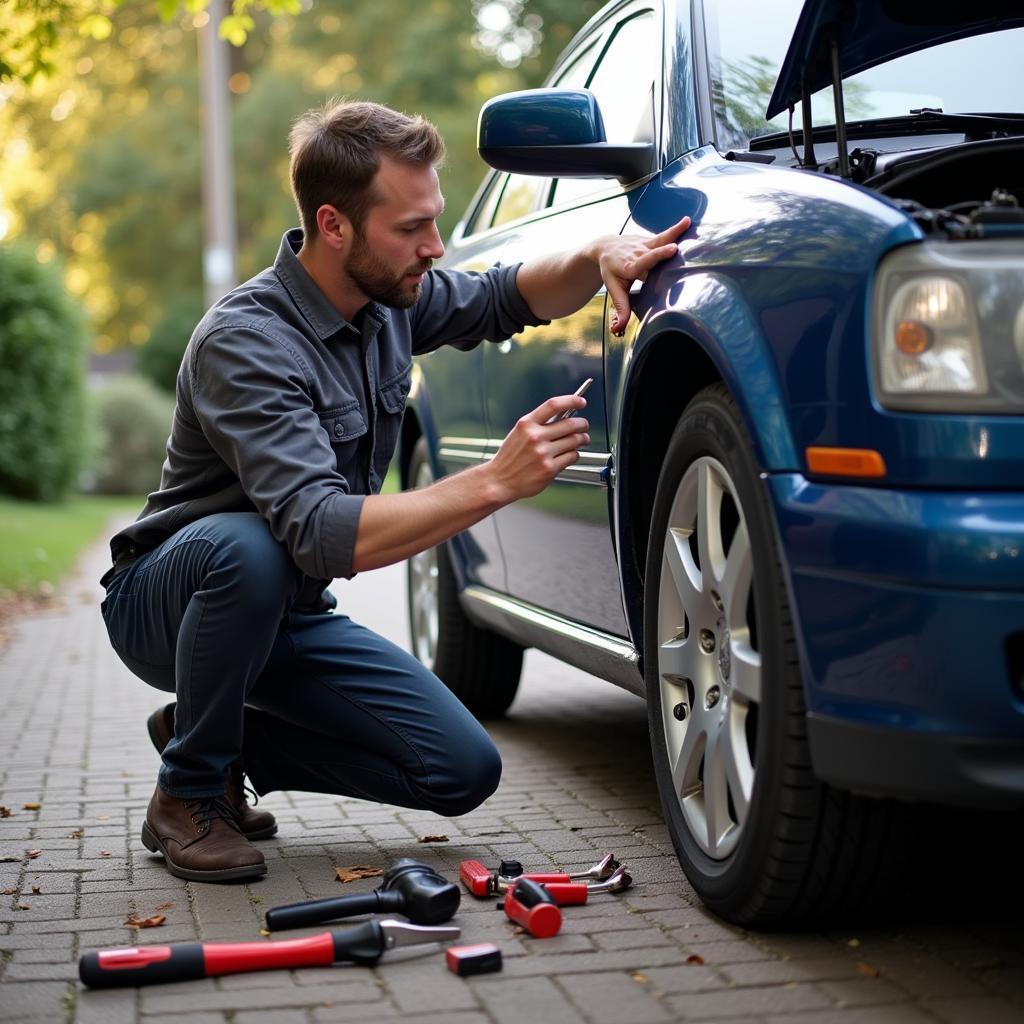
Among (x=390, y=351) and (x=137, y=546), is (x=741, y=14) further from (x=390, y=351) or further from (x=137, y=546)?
(x=137, y=546)

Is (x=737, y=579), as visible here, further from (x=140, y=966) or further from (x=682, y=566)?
(x=140, y=966)

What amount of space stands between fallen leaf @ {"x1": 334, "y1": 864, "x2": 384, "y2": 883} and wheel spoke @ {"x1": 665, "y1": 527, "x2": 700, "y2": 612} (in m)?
0.91

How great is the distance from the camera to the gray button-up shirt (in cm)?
313

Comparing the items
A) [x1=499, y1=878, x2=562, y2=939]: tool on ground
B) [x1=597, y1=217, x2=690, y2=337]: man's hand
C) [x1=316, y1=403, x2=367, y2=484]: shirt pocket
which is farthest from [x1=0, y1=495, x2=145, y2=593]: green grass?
[x1=499, y1=878, x2=562, y2=939]: tool on ground

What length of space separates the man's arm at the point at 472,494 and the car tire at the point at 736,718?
21cm

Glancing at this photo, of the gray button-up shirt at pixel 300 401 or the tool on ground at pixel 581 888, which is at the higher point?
the gray button-up shirt at pixel 300 401

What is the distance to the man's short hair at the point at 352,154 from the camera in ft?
11.1

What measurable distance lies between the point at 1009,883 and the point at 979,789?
39.4 inches

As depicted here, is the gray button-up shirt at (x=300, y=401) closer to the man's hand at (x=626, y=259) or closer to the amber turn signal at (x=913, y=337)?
the man's hand at (x=626, y=259)

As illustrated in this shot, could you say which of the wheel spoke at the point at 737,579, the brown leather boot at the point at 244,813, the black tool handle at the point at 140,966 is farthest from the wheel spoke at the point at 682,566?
the brown leather boot at the point at 244,813

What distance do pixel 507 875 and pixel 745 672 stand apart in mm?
805

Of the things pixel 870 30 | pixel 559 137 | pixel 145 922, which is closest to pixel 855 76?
pixel 870 30

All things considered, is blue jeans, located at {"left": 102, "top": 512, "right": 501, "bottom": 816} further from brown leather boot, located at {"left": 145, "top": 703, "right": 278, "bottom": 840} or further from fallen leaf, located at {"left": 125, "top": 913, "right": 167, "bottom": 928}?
fallen leaf, located at {"left": 125, "top": 913, "right": 167, "bottom": 928}

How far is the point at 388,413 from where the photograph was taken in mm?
3590
